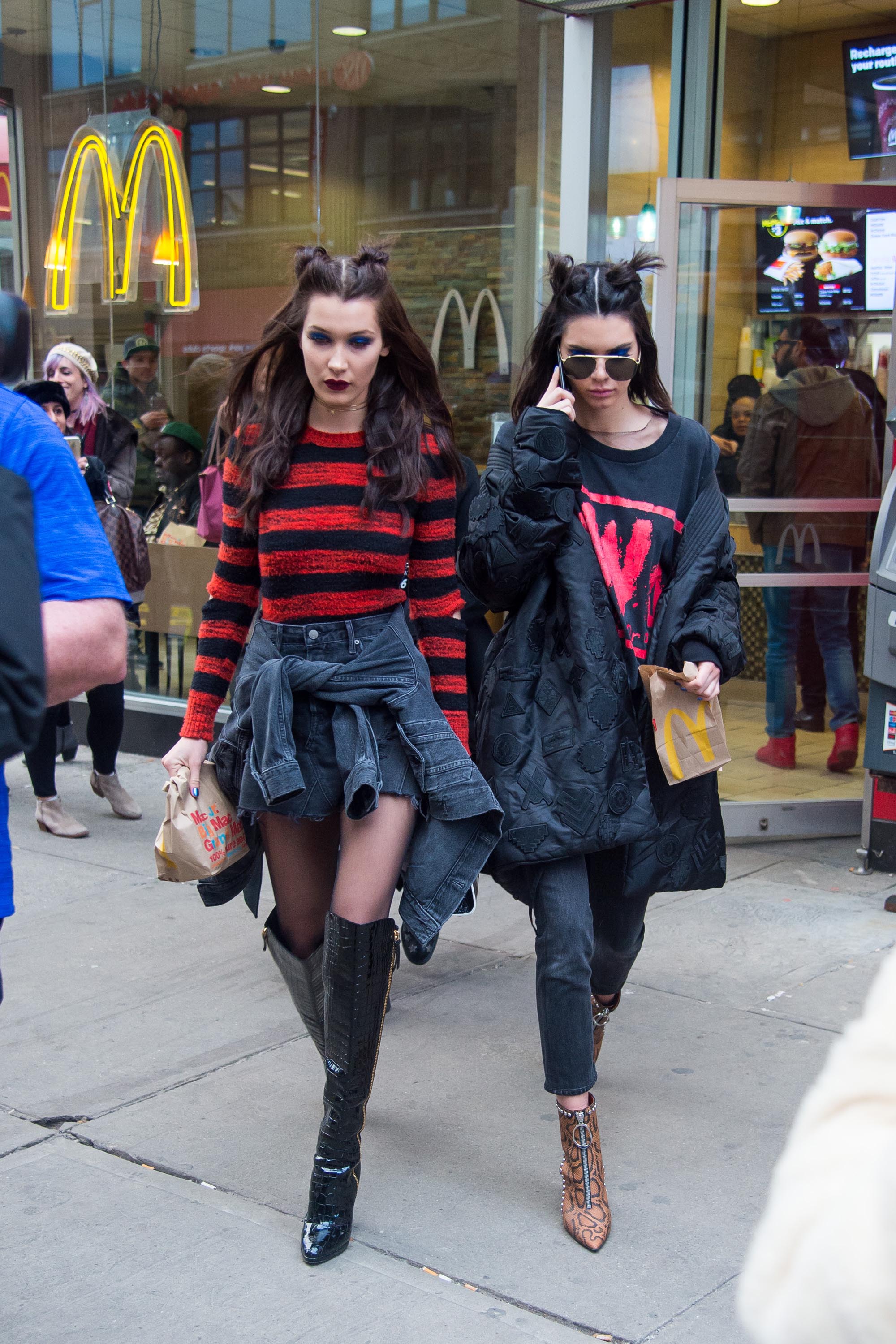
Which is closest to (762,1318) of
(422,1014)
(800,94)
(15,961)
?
(422,1014)

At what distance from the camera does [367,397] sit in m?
2.92

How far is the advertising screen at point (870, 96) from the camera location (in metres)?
6.30

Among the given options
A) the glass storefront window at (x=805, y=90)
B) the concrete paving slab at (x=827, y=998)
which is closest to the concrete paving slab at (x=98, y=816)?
the concrete paving slab at (x=827, y=998)

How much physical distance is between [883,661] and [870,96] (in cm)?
317

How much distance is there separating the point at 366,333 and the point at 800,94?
194 inches

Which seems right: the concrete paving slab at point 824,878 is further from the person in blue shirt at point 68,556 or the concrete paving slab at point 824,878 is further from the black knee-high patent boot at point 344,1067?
the person in blue shirt at point 68,556

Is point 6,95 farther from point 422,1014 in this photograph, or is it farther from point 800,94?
point 422,1014

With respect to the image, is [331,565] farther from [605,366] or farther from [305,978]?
[305,978]

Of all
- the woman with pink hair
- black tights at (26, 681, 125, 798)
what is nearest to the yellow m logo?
black tights at (26, 681, 125, 798)

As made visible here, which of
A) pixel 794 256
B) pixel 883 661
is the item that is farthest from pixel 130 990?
pixel 794 256

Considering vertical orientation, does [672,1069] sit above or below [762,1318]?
below

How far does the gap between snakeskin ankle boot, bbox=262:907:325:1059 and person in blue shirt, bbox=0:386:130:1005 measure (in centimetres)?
121

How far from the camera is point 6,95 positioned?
27.4ft

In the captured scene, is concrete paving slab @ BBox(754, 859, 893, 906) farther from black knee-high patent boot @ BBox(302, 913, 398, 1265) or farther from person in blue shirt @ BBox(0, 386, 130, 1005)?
person in blue shirt @ BBox(0, 386, 130, 1005)
